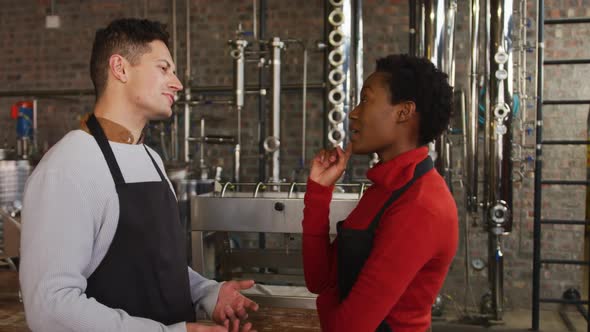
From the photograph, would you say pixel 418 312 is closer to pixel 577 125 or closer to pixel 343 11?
pixel 343 11

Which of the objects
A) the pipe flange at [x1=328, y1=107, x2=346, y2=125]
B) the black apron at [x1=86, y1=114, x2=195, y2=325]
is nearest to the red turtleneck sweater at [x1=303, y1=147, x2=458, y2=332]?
the black apron at [x1=86, y1=114, x2=195, y2=325]

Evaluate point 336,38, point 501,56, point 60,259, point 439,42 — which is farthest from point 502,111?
point 60,259

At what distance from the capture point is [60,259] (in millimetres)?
1085

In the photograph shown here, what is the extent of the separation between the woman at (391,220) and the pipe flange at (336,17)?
7.71 ft

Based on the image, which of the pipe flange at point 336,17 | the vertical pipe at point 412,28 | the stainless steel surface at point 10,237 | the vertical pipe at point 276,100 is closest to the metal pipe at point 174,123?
the vertical pipe at point 276,100

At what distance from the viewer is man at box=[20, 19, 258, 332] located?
1.08m

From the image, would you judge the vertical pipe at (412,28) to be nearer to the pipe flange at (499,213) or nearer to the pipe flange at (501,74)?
the pipe flange at (501,74)

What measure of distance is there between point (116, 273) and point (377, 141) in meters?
0.74

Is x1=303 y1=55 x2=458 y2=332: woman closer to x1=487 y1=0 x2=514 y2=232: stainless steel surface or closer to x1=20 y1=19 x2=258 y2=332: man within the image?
x1=20 y1=19 x2=258 y2=332: man

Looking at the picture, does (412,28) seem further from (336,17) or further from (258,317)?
(258,317)

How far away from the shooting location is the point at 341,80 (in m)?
3.72

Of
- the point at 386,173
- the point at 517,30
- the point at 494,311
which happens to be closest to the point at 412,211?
the point at 386,173

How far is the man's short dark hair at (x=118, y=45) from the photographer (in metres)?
1.37

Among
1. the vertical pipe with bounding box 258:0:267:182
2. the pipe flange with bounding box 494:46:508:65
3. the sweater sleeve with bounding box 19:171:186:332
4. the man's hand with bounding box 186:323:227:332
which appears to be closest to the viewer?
the sweater sleeve with bounding box 19:171:186:332
